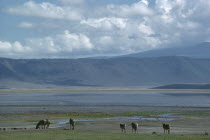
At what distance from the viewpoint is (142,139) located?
30.5m

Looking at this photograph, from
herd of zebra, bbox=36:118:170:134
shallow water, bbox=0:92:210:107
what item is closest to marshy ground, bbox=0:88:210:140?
herd of zebra, bbox=36:118:170:134

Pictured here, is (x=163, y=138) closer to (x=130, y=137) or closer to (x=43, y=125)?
(x=130, y=137)

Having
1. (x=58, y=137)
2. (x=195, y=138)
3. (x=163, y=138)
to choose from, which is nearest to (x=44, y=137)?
(x=58, y=137)

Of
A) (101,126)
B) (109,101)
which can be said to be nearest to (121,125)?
(101,126)

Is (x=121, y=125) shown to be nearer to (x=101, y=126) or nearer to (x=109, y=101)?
(x=101, y=126)

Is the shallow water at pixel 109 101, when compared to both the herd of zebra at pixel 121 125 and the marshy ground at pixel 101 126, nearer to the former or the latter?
the marshy ground at pixel 101 126

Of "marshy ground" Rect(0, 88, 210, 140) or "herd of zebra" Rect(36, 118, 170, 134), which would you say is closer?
"marshy ground" Rect(0, 88, 210, 140)

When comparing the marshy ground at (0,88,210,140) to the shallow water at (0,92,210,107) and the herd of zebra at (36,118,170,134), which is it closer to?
the herd of zebra at (36,118,170,134)

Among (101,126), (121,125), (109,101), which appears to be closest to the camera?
(121,125)

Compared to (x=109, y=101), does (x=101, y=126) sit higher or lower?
lower

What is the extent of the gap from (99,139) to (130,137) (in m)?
2.46

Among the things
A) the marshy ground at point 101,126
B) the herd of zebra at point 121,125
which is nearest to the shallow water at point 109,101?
the marshy ground at point 101,126

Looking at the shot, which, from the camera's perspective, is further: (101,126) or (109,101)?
(109,101)

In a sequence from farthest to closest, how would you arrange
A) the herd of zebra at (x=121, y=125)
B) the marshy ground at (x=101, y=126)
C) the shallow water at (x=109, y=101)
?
the shallow water at (x=109, y=101)
the herd of zebra at (x=121, y=125)
the marshy ground at (x=101, y=126)
